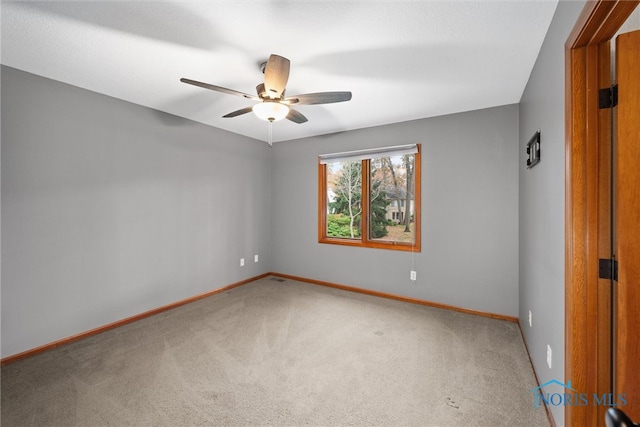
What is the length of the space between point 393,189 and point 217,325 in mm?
2724

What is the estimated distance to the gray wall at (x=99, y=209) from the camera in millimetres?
2199

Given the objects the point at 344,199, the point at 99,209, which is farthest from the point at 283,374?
the point at 344,199

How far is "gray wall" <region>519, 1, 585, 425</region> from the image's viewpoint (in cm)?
138

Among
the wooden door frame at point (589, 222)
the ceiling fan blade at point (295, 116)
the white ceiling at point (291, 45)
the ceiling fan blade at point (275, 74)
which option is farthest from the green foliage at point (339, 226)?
the wooden door frame at point (589, 222)

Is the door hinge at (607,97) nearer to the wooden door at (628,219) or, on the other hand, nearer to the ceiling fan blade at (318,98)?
the wooden door at (628,219)

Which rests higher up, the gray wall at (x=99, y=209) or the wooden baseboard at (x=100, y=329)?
the gray wall at (x=99, y=209)

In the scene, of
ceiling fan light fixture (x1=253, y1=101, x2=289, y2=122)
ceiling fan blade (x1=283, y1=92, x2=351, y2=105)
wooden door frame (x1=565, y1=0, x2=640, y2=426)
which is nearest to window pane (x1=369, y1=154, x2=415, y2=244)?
ceiling fan blade (x1=283, y1=92, x2=351, y2=105)

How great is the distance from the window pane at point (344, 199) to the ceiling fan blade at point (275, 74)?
227 cm

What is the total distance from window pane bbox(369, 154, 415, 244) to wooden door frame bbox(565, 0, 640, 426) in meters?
2.33

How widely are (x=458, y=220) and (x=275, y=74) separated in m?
2.60

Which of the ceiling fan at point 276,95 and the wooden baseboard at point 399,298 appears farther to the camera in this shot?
the wooden baseboard at point 399,298

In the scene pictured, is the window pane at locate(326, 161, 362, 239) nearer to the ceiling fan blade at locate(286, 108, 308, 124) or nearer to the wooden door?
the ceiling fan blade at locate(286, 108, 308, 124)

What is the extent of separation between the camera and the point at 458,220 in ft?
10.5

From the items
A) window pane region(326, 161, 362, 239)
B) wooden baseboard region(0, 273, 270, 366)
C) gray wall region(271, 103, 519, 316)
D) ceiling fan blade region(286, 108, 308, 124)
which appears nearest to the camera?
wooden baseboard region(0, 273, 270, 366)
